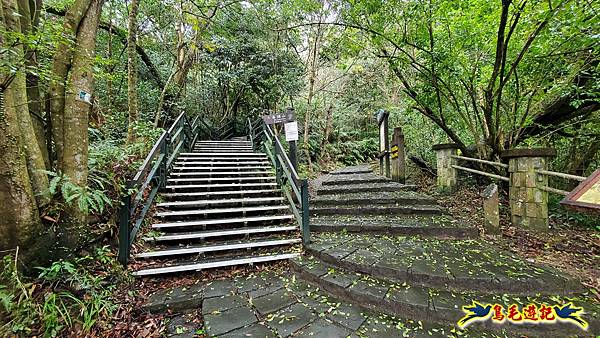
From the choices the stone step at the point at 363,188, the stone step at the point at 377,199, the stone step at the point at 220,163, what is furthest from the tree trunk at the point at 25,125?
the stone step at the point at 363,188

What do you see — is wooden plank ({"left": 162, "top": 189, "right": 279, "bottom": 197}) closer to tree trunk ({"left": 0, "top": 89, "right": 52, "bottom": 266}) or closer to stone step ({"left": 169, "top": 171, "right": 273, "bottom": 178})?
stone step ({"left": 169, "top": 171, "right": 273, "bottom": 178})

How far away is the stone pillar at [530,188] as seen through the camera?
10.2 feet

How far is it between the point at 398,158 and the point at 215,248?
4336 mm

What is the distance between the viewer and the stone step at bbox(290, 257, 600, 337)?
1.82m

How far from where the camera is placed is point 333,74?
11.2 metres

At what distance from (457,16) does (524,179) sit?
2.84m

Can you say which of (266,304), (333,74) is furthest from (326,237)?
(333,74)

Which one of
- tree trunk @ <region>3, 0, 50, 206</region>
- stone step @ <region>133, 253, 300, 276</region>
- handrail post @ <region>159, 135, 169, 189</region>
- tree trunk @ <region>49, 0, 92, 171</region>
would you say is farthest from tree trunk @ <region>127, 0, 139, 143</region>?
stone step @ <region>133, 253, 300, 276</region>

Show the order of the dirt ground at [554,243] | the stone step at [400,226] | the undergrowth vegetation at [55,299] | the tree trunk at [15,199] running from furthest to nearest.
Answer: the stone step at [400,226] < the dirt ground at [554,243] < the tree trunk at [15,199] < the undergrowth vegetation at [55,299]

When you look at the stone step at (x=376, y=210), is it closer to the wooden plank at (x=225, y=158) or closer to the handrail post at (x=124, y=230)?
the wooden plank at (x=225, y=158)

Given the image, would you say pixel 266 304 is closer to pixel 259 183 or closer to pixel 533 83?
pixel 259 183

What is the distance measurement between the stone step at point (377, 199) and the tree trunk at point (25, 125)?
11.8ft

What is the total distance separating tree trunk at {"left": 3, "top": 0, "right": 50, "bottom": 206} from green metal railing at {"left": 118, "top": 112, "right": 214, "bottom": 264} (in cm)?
65

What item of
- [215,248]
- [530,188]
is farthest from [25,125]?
[530,188]
